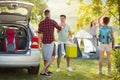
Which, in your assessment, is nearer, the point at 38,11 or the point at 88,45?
the point at 88,45

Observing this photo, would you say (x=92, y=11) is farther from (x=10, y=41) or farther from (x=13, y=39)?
(x=10, y=41)

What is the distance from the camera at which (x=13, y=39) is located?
10.1m

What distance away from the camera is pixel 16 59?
961cm

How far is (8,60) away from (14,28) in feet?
4.38

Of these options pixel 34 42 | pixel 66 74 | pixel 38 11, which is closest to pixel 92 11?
pixel 66 74

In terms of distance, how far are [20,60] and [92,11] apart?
8450 millimetres

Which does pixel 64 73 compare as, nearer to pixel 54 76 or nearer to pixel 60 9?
pixel 54 76

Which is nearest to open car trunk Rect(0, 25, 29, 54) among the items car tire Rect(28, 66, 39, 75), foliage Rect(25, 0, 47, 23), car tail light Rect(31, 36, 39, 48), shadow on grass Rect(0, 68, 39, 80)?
car tail light Rect(31, 36, 39, 48)

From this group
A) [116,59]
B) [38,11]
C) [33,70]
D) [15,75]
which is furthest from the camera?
[38,11]

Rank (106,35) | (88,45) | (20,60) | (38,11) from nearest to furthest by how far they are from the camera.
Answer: (20,60) → (106,35) → (88,45) → (38,11)

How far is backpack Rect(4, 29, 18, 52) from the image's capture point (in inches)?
388

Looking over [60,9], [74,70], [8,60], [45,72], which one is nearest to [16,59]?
[8,60]

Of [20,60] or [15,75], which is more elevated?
[20,60]

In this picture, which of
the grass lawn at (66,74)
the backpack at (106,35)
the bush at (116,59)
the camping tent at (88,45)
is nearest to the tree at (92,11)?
the camping tent at (88,45)
